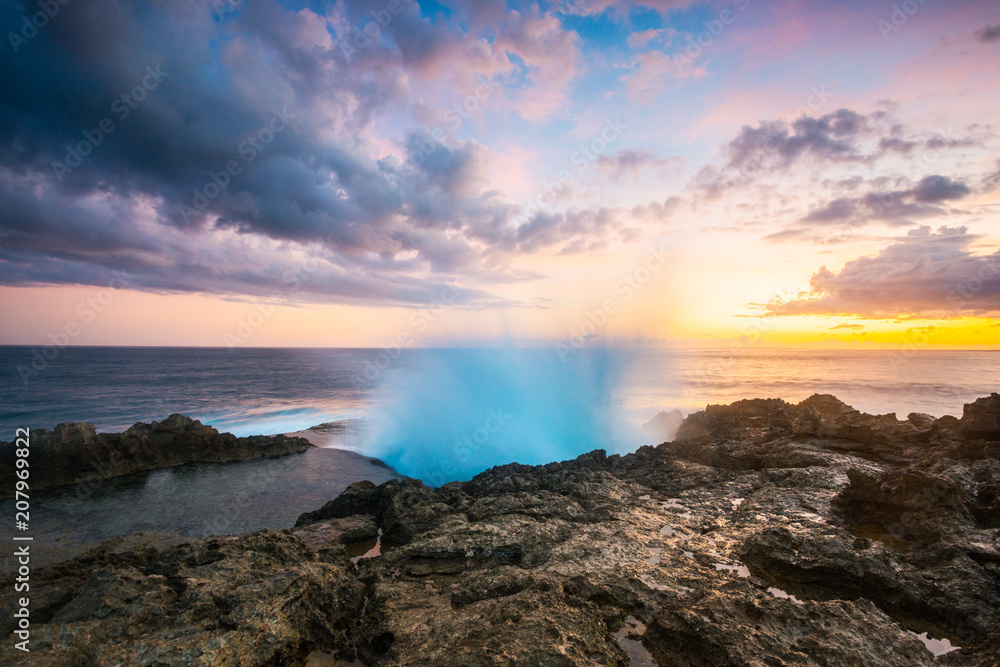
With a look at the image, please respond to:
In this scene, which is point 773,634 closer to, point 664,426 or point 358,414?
point 664,426

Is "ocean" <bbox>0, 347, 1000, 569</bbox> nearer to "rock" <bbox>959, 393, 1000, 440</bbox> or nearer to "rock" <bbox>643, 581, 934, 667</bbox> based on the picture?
"rock" <bbox>643, 581, 934, 667</bbox>

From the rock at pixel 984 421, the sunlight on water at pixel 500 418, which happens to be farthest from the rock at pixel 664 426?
the rock at pixel 984 421

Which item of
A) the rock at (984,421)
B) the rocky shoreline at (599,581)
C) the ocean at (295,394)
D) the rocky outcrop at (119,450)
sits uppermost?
the rock at (984,421)

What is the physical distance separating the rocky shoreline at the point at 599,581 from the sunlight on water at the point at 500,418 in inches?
496

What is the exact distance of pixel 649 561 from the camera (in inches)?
267

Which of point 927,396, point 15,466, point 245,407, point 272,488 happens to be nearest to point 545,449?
point 272,488

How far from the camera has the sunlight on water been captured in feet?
75.5

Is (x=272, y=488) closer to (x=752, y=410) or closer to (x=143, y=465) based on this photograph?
(x=143, y=465)

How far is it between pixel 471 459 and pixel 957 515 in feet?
61.8

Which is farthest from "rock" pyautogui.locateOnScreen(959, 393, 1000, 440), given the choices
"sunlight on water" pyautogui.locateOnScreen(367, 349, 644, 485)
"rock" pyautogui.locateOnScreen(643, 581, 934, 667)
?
"sunlight on water" pyautogui.locateOnScreen(367, 349, 644, 485)

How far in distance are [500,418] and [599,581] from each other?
23.2m

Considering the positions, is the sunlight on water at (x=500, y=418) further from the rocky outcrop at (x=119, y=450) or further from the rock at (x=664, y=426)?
the rocky outcrop at (x=119, y=450)

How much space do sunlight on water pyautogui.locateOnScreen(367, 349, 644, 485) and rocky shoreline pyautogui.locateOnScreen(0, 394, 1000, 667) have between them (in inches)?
496

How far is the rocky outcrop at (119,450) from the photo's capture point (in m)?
16.0
